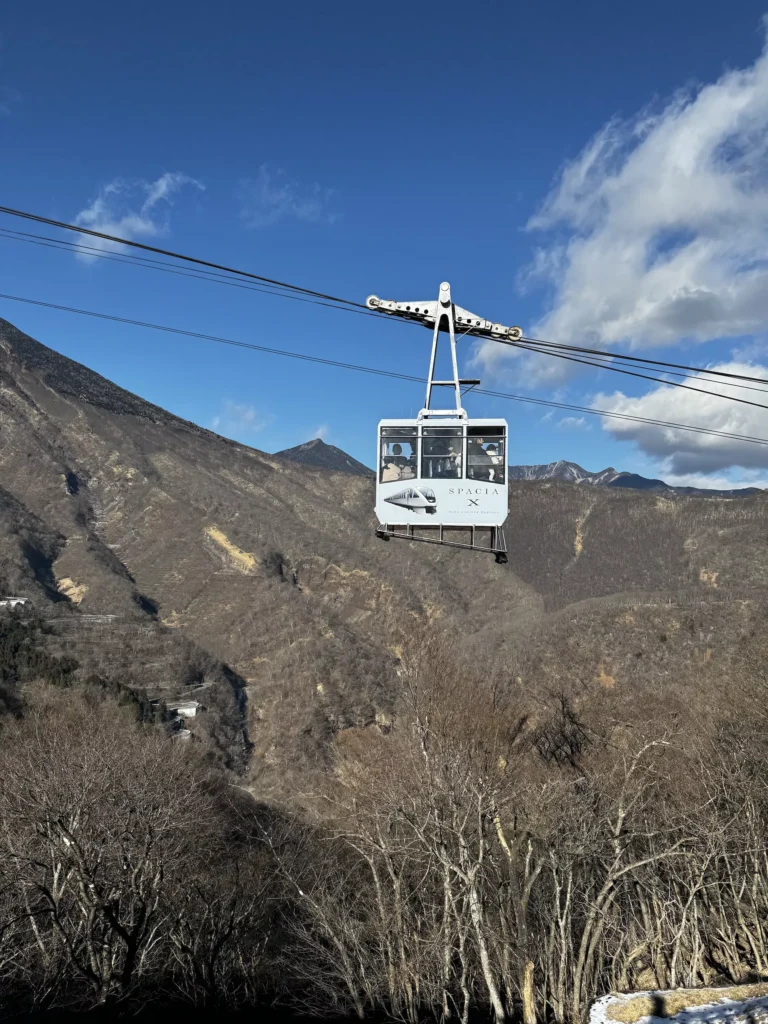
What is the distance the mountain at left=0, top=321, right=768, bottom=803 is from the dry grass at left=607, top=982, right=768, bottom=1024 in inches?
1012

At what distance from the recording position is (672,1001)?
36.2ft

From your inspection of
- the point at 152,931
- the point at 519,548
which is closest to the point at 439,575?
the point at 519,548

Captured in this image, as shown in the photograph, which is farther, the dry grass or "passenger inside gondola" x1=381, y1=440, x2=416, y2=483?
"passenger inside gondola" x1=381, y1=440, x2=416, y2=483

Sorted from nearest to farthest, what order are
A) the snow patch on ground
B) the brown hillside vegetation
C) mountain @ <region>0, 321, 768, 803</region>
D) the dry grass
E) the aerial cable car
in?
1. the snow patch on ground
2. the dry grass
3. the aerial cable car
4. the brown hillside vegetation
5. mountain @ <region>0, 321, 768, 803</region>

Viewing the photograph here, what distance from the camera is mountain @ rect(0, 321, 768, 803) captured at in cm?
6488

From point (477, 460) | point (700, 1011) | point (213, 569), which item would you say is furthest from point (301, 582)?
point (700, 1011)

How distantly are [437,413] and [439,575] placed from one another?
105227 mm

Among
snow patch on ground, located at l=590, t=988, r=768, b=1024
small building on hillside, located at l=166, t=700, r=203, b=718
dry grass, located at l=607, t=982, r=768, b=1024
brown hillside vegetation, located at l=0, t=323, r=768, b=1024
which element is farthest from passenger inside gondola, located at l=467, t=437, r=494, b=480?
small building on hillside, located at l=166, t=700, r=203, b=718

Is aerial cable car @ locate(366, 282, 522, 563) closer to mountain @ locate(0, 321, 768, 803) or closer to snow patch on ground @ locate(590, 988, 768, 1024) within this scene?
snow patch on ground @ locate(590, 988, 768, 1024)

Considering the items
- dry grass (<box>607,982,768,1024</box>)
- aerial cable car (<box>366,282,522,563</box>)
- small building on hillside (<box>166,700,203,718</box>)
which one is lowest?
dry grass (<box>607,982,768,1024</box>)

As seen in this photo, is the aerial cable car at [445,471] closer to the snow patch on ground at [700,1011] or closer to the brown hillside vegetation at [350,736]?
the brown hillside vegetation at [350,736]

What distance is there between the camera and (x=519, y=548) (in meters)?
120

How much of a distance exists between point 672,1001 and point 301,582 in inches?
3903

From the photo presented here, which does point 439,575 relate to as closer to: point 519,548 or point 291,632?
point 519,548
